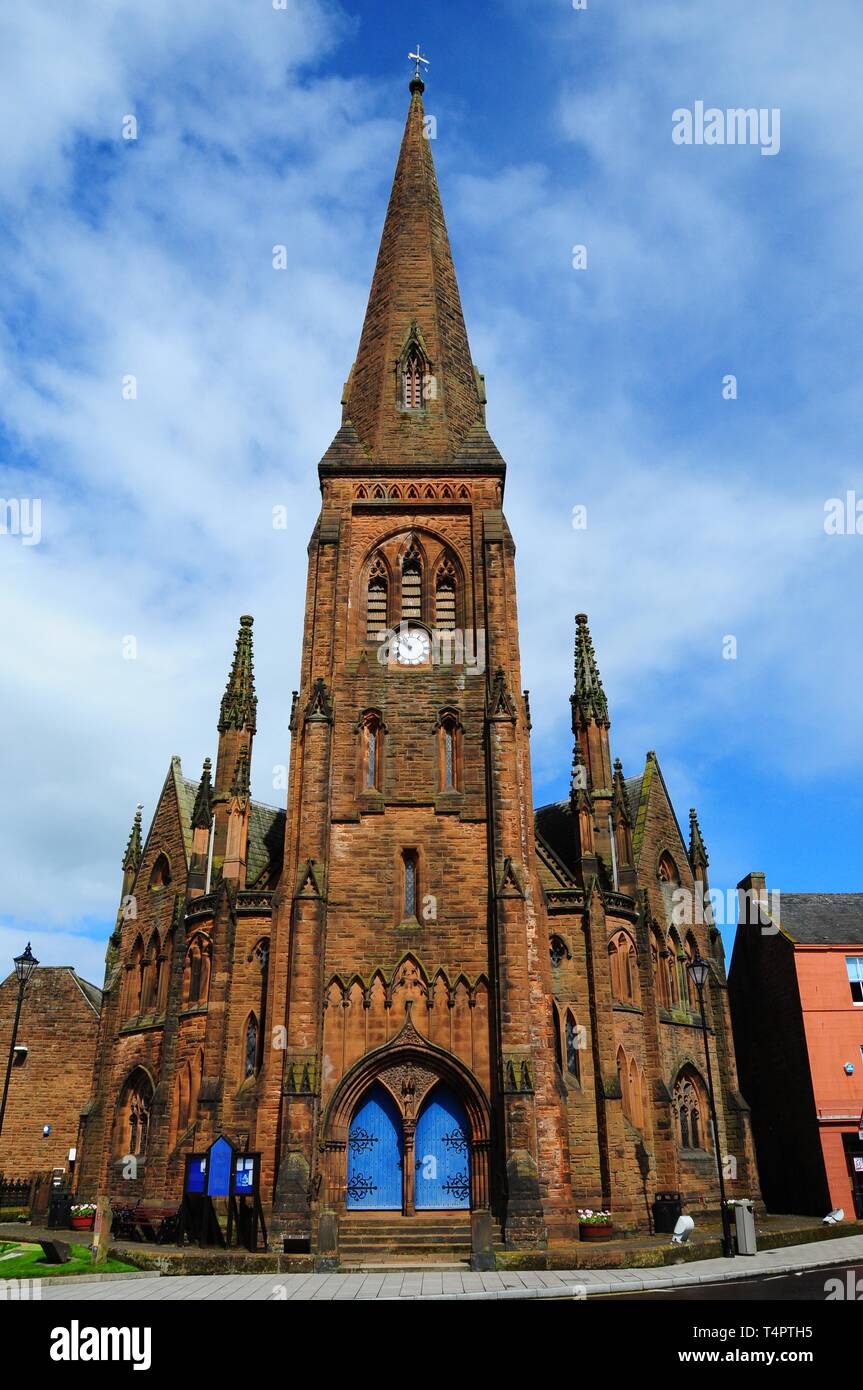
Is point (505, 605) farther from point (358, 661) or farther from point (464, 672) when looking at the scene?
point (358, 661)

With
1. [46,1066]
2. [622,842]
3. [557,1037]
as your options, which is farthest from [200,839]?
[46,1066]

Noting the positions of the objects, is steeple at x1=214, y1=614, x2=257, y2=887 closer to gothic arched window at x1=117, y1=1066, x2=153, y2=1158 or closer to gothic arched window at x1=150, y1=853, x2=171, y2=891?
gothic arched window at x1=150, y1=853, x2=171, y2=891

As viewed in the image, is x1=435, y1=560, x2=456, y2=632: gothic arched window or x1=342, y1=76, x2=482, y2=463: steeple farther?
x1=342, y1=76, x2=482, y2=463: steeple

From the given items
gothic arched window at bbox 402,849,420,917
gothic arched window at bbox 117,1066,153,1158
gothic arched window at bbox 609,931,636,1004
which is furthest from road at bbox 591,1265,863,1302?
gothic arched window at bbox 117,1066,153,1158

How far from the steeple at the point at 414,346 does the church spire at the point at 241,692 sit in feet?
24.4

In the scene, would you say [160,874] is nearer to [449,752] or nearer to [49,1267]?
[449,752]

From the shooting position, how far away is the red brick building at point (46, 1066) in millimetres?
36281

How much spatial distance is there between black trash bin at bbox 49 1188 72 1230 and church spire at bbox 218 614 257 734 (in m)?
14.0

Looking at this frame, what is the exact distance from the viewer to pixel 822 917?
36656 mm

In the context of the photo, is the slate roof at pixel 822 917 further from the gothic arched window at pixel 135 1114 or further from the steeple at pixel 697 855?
the gothic arched window at pixel 135 1114

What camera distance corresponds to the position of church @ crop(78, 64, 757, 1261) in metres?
22.3

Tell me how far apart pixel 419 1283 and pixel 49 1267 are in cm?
641

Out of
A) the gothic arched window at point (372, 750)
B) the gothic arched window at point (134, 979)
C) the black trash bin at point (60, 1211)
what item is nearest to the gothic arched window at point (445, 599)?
the gothic arched window at point (372, 750)
